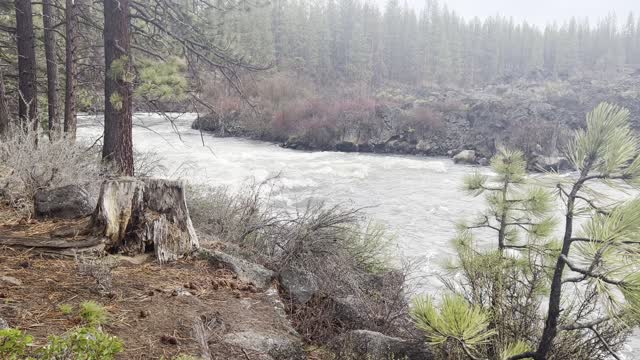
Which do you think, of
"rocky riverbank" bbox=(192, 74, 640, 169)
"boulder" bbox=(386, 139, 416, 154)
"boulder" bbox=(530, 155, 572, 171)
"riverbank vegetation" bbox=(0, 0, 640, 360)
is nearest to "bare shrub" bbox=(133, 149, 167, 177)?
"riverbank vegetation" bbox=(0, 0, 640, 360)

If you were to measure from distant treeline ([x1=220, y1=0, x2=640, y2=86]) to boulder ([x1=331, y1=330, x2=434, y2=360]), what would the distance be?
138ft

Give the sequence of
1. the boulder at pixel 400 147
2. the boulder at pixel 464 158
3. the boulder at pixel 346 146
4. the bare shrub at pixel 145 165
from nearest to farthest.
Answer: the bare shrub at pixel 145 165 < the boulder at pixel 464 158 < the boulder at pixel 346 146 < the boulder at pixel 400 147

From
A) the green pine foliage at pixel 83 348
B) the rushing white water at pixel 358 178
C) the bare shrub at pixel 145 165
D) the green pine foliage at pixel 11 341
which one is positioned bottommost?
the rushing white water at pixel 358 178

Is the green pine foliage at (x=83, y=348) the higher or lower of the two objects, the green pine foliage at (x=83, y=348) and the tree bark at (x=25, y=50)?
the lower

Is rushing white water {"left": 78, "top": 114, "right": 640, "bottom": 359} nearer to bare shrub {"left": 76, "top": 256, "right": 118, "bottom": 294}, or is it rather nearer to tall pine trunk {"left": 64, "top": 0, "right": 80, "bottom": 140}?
tall pine trunk {"left": 64, "top": 0, "right": 80, "bottom": 140}

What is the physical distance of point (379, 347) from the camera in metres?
3.63

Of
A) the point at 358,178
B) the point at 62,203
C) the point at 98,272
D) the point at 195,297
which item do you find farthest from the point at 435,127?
the point at 98,272

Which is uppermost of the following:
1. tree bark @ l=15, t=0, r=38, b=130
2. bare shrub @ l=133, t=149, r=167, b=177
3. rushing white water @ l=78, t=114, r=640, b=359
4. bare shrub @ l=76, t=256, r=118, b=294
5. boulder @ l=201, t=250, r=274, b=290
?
tree bark @ l=15, t=0, r=38, b=130

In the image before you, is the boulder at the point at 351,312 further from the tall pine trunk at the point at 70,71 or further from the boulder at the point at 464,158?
the boulder at the point at 464,158

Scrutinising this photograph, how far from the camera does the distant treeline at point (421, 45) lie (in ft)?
185

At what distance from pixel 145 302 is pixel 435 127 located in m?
25.2

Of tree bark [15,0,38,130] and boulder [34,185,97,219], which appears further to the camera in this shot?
tree bark [15,0,38,130]

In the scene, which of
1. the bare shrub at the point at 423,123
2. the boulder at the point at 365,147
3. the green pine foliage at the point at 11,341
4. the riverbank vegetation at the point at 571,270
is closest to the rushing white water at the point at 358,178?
the boulder at the point at 365,147

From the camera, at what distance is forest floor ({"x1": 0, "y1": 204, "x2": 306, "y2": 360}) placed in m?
2.78
